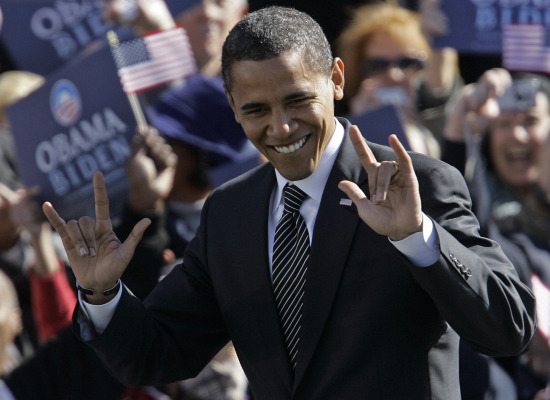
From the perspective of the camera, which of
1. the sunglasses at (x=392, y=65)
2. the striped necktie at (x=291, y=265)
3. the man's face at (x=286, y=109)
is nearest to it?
the man's face at (x=286, y=109)

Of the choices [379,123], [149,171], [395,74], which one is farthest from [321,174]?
[395,74]

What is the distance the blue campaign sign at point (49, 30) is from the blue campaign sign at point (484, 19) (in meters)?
1.68

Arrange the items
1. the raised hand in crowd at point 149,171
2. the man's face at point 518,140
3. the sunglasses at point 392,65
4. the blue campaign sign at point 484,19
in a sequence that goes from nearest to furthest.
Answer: the raised hand in crowd at point 149,171
the man's face at point 518,140
the blue campaign sign at point 484,19
the sunglasses at point 392,65

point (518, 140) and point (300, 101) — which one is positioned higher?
point (300, 101)

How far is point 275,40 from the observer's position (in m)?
2.25

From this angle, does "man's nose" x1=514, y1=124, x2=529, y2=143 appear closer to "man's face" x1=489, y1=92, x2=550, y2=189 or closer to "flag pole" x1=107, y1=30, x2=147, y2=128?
"man's face" x1=489, y1=92, x2=550, y2=189

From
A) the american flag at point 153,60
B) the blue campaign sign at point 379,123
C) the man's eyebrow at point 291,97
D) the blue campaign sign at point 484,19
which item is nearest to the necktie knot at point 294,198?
the man's eyebrow at point 291,97

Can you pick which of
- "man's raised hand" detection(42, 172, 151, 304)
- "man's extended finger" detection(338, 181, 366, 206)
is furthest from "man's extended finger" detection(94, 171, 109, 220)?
"man's extended finger" detection(338, 181, 366, 206)

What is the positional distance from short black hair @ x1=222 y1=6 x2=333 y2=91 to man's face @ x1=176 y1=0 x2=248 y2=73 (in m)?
2.74

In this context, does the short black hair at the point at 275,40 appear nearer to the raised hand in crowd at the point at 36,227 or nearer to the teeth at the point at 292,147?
the teeth at the point at 292,147

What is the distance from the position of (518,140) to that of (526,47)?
1.67 feet

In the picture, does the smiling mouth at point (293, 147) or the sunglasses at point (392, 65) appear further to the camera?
the sunglasses at point (392, 65)

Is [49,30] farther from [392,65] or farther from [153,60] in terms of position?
[392,65]

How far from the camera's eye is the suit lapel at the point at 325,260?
7.52 ft
